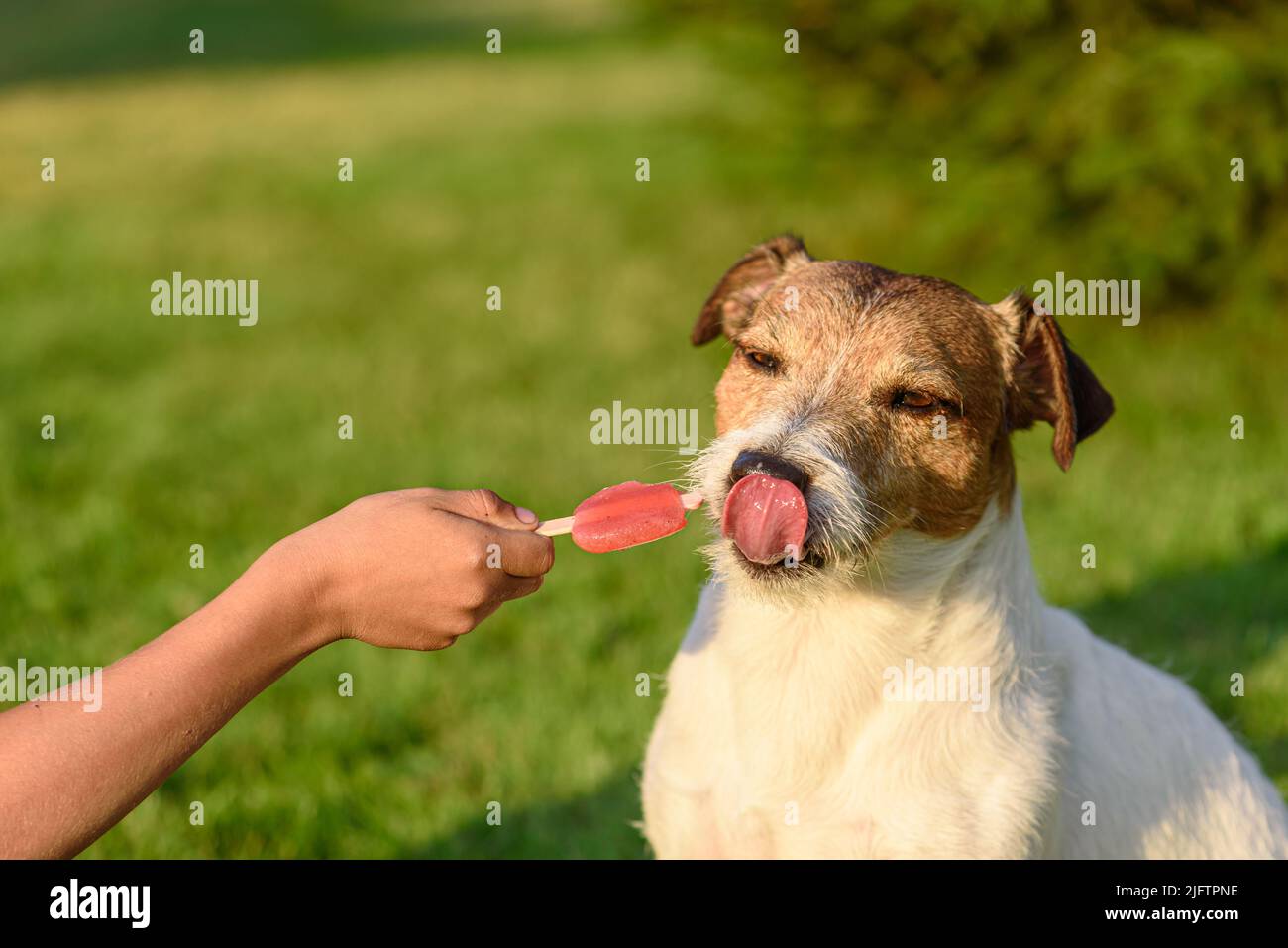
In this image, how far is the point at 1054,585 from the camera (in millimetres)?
6480

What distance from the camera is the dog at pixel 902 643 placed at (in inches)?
130

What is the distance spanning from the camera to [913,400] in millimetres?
3525

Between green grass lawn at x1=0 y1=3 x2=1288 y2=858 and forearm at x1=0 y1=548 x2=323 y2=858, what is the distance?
4.37ft

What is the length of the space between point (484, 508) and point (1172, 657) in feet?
12.9

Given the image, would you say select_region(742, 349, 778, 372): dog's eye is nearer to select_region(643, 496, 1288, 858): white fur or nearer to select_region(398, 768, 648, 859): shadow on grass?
select_region(643, 496, 1288, 858): white fur

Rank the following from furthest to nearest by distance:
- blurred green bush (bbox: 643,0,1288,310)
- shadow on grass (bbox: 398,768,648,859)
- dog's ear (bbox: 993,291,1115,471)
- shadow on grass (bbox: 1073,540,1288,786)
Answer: blurred green bush (bbox: 643,0,1288,310)
shadow on grass (bbox: 1073,540,1288,786)
shadow on grass (bbox: 398,768,648,859)
dog's ear (bbox: 993,291,1115,471)

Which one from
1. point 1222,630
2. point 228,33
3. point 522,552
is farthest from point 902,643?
point 228,33

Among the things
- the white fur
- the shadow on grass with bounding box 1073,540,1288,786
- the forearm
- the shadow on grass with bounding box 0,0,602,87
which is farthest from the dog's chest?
the shadow on grass with bounding box 0,0,602,87

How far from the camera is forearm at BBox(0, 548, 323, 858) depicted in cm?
247

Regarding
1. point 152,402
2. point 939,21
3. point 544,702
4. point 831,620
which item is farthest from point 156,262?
point 831,620

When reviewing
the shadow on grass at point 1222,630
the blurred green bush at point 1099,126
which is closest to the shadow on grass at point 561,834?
the shadow on grass at point 1222,630

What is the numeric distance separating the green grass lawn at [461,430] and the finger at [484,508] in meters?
0.72

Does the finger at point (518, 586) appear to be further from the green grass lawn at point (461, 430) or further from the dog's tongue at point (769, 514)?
the green grass lawn at point (461, 430)
